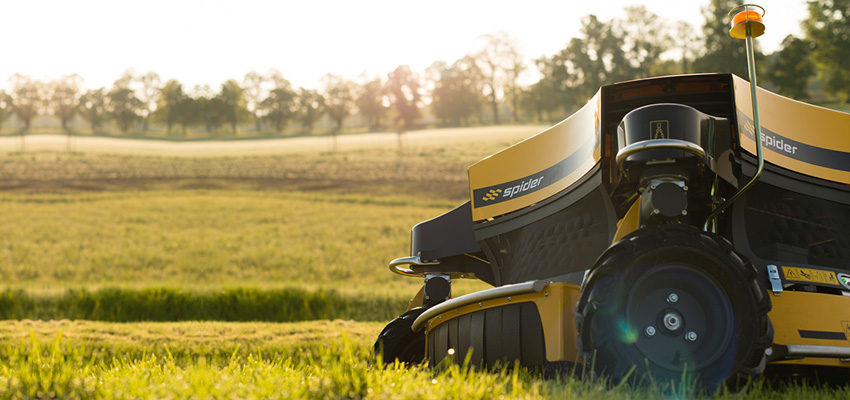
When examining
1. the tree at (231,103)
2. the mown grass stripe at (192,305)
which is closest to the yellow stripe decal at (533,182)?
the mown grass stripe at (192,305)

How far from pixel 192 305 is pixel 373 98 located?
61202mm

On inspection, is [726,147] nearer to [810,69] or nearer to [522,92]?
[810,69]

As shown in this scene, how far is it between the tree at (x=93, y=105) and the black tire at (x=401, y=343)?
7355 centimetres

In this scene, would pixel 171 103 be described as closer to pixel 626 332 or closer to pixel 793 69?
pixel 793 69

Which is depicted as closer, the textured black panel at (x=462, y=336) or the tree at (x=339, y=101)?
the textured black panel at (x=462, y=336)

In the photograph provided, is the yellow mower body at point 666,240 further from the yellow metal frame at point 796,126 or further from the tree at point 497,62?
the tree at point 497,62

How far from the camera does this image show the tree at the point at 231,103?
68.2m

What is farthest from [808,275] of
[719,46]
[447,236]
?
[719,46]

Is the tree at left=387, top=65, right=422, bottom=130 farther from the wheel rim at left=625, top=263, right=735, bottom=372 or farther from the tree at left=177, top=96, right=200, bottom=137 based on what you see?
the wheel rim at left=625, top=263, right=735, bottom=372

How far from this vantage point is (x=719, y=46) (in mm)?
58156

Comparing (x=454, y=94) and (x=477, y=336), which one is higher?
(x=454, y=94)

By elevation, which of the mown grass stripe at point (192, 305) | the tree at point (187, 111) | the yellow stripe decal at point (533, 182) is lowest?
the mown grass stripe at point (192, 305)

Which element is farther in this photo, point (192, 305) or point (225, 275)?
point (225, 275)

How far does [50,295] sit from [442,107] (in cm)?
6355
